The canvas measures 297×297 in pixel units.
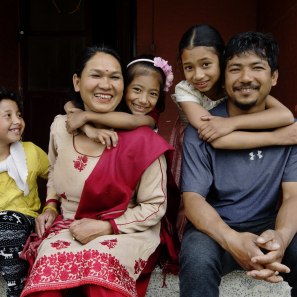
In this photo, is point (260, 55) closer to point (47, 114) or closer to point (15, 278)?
point (15, 278)

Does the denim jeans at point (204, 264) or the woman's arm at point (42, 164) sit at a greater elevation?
the woman's arm at point (42, 164)

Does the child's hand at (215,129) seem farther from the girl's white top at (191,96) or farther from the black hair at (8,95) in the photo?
the black hair at (8,95)

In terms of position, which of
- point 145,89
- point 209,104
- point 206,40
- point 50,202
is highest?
point 206,40

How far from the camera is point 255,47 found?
6.31ft

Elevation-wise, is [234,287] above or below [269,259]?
below

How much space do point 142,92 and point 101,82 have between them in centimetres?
47

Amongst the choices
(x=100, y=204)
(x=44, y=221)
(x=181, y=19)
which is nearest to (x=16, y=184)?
(x=44, y=221)

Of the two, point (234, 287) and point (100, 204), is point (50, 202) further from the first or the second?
point (234, 287)

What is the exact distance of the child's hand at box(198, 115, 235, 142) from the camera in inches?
73.2

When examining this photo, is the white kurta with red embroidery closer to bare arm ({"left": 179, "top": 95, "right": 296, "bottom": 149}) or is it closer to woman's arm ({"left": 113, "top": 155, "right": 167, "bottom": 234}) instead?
woman's arm ({"left": 113, "top": 155, "right": 167, "bottom": 234})

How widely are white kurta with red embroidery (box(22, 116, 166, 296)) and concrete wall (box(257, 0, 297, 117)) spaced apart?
219cm

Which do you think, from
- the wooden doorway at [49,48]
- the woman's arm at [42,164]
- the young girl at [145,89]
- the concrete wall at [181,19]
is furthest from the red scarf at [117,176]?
the wooden doorway at [49,48]

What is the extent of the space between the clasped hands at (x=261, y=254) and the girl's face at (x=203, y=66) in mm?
1171

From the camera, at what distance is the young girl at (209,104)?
186 cm
